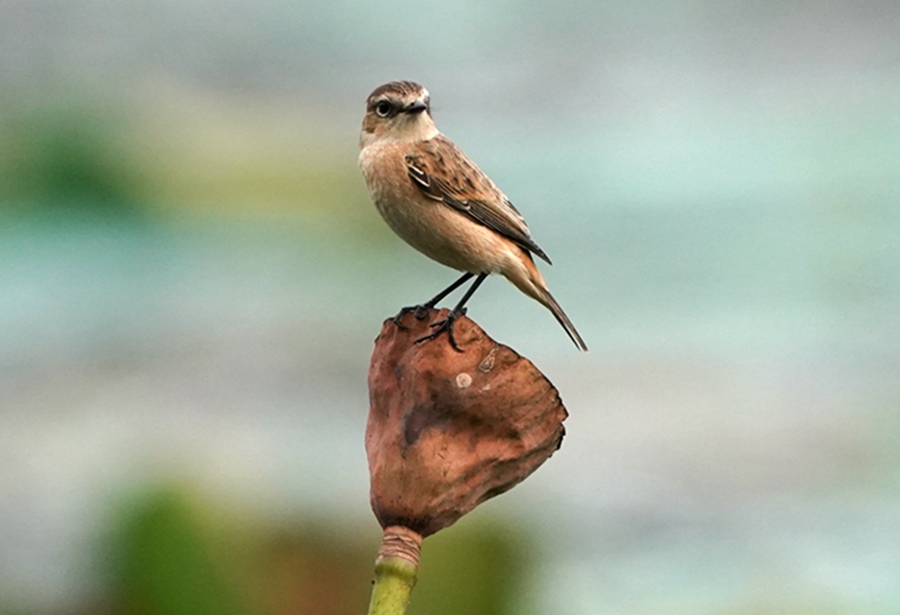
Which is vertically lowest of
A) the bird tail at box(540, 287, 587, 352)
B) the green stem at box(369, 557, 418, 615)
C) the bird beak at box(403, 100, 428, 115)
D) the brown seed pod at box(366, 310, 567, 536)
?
the green stem at box(369, 557, 418, 615)

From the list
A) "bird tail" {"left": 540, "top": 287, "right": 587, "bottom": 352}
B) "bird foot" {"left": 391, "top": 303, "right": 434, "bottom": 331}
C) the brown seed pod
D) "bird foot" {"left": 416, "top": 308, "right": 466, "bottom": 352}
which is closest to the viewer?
the brown seed pod

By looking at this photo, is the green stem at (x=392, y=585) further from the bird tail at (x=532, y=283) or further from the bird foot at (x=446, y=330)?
the bird tail at (x=532, y=283)

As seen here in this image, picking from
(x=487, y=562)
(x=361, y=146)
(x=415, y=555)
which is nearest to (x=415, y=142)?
(x=361, y=146)

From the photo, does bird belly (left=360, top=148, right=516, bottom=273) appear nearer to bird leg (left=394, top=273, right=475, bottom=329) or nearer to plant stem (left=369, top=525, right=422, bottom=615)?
bird leg (left=394, top=273, right=475, bottom=329)

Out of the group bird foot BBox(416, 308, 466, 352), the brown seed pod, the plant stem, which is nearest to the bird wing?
bird foot BBox(416, 308, 466, 352)

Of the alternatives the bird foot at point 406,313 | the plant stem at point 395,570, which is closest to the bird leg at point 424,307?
the bird foot at point 406,313

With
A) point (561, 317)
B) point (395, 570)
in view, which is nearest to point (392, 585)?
point (395, 570)

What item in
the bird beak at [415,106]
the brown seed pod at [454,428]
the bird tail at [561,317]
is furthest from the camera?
the bird beak at [415,106]

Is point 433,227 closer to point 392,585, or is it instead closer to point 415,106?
point 415,106
